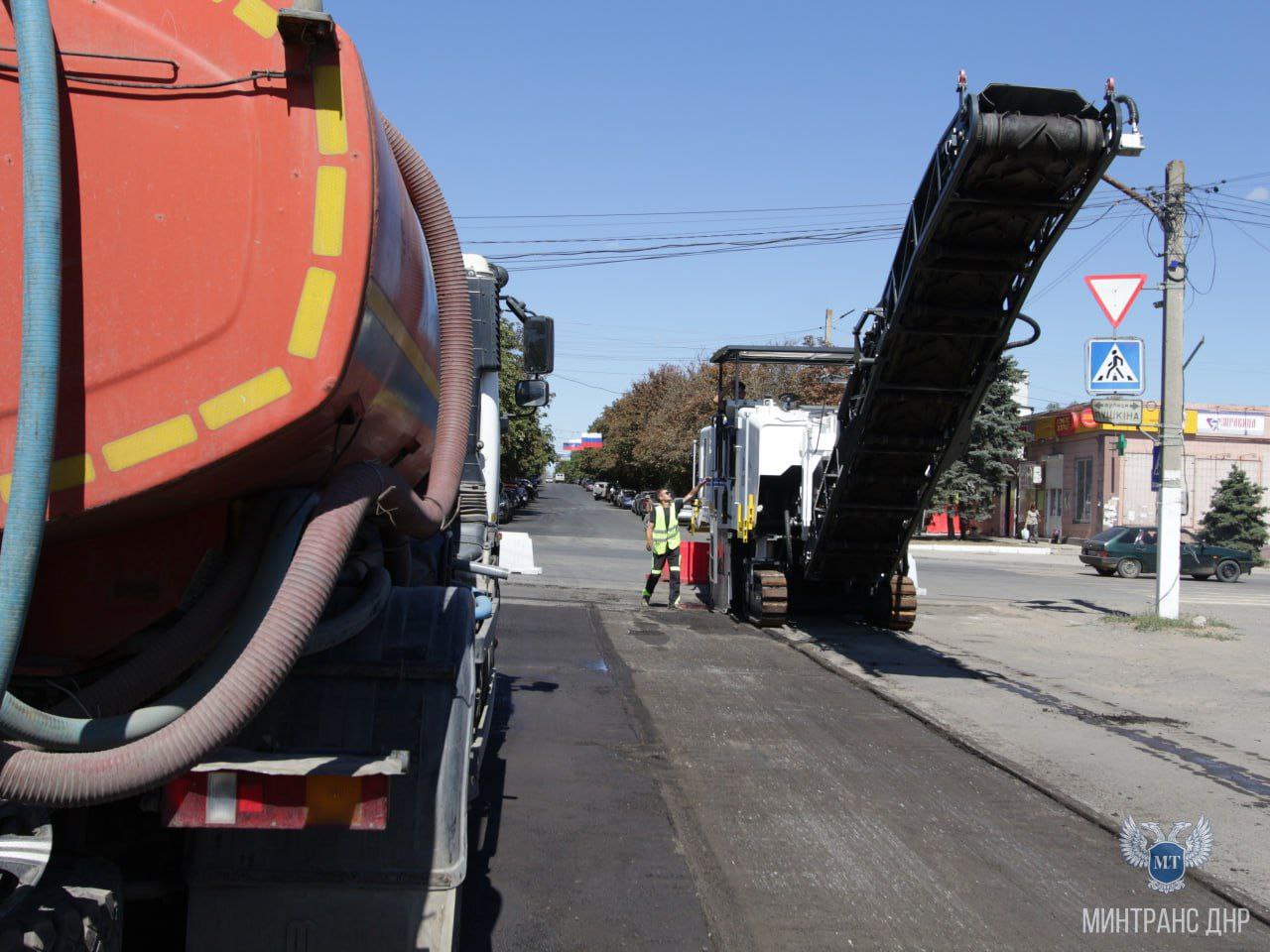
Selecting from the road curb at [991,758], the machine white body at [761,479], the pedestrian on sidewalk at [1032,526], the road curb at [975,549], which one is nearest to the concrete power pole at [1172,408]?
the machine white body at [761,479]

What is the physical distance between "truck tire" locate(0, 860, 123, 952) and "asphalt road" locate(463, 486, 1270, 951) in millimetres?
1669

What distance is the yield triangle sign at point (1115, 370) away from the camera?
15461 millimetres

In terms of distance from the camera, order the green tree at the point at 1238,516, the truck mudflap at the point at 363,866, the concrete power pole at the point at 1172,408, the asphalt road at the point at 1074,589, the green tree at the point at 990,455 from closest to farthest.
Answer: the truck mudflap at the point at 363,866 → the concrete power pole at the point at 1172,408 → the asphalt road at the point at 1074,589 → the green tree at the point at 1238,516 → the green tree at the point at 990,455

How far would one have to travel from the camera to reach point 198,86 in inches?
100

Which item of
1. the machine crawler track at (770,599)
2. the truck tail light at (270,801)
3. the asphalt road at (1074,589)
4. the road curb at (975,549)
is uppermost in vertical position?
the truck tail light at (270,801)

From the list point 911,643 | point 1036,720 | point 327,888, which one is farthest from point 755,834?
point 911,643

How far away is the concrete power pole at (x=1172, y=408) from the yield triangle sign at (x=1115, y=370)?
466 mm

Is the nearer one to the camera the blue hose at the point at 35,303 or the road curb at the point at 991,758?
the blue hose at the point at 35,303

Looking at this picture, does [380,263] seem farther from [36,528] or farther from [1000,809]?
[1000,809]

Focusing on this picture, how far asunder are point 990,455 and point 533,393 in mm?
40684

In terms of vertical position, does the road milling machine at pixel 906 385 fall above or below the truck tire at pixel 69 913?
above

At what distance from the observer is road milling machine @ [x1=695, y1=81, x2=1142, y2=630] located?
813cm

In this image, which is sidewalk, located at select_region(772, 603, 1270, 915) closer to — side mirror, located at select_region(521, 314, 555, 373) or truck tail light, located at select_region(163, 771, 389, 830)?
side mirror, located at select_region(521, 314, 555, 373)

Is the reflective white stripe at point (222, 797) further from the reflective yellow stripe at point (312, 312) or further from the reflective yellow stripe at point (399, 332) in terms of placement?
the reflective yellow stripe at point (399, 332)
